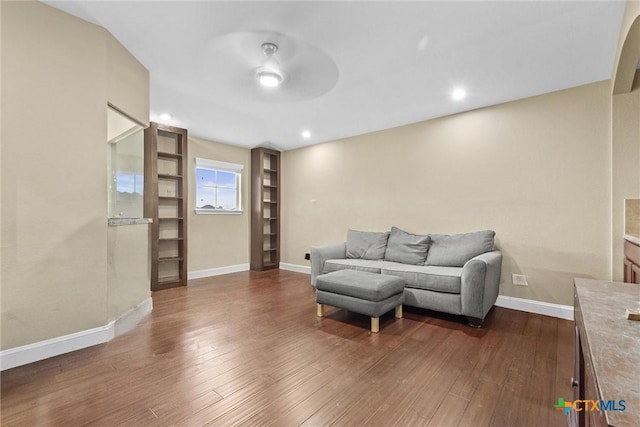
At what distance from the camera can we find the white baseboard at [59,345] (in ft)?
6.32

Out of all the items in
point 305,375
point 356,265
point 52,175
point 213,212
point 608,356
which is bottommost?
point 305,375

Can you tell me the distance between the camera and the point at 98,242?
2.30 metres

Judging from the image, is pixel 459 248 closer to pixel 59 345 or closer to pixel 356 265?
pixel 356 265

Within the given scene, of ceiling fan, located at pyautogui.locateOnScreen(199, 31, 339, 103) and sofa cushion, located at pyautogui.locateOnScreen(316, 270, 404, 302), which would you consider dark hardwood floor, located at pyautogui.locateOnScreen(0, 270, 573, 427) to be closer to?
sofa cushion, located at pyautogui.locateOnScreen(316, 270, 404, 302)

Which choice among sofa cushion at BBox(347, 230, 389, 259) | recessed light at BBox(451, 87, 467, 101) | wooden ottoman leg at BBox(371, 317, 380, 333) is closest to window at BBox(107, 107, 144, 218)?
wooden ottoman leg at BBox(371, 317, 380, 333)

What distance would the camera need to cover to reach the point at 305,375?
188 cm

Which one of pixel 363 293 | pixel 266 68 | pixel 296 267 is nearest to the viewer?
pixel 266 68

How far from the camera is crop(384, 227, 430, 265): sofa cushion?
3.55 metres

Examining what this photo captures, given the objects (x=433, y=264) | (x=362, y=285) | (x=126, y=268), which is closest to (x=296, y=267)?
(x=433, y=264)

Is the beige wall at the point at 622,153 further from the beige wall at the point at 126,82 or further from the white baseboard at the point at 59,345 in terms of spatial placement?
the white baseboard at the point at 59,345

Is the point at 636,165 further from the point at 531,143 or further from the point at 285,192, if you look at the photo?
the point at 285,192

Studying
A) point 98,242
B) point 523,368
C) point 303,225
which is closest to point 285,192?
point 303,225

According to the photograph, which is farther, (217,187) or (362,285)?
(217,187)

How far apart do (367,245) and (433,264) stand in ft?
3.22
